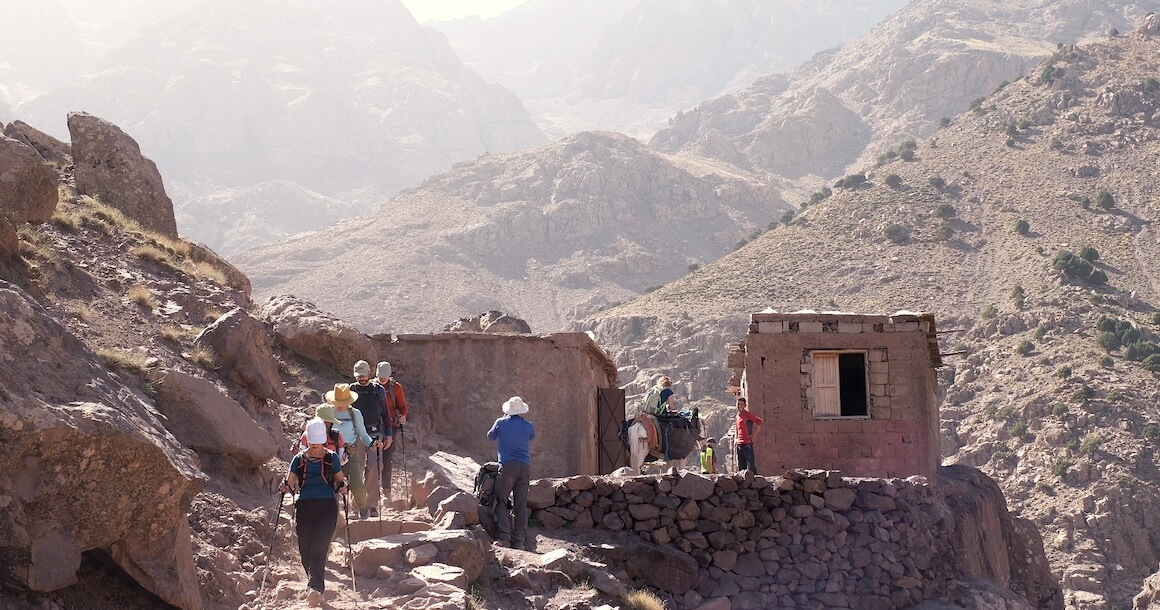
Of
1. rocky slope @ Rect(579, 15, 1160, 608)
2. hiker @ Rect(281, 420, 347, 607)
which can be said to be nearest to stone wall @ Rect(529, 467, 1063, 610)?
hiker @ Rect(281, 420, 347, 607)

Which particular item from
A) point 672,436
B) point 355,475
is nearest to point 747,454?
point 672,436

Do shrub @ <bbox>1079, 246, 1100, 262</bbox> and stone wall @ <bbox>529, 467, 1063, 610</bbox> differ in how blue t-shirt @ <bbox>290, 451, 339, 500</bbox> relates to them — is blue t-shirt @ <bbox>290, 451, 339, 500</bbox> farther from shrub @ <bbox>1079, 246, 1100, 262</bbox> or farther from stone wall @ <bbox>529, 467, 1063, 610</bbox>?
shrub @ <bbox>1079, 246, 1100, 262</bbox>

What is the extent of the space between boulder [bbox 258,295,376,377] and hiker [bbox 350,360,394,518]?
15.6 ft

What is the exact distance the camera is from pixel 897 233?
218 ft

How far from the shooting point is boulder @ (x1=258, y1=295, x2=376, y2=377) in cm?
1769

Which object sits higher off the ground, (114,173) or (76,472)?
(114,173)

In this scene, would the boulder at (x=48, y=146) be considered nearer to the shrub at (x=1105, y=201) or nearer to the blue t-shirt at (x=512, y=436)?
the blue t-shirt at (x=512, y=436)

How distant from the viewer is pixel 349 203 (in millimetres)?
163125

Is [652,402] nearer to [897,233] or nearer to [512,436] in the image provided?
[512,436]

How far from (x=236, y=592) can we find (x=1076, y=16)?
156 m

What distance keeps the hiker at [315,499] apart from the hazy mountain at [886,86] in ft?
381

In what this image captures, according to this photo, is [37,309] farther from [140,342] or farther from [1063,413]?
[1063,413]

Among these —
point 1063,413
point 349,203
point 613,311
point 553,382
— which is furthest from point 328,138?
point 553,382

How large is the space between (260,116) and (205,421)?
573 feet
